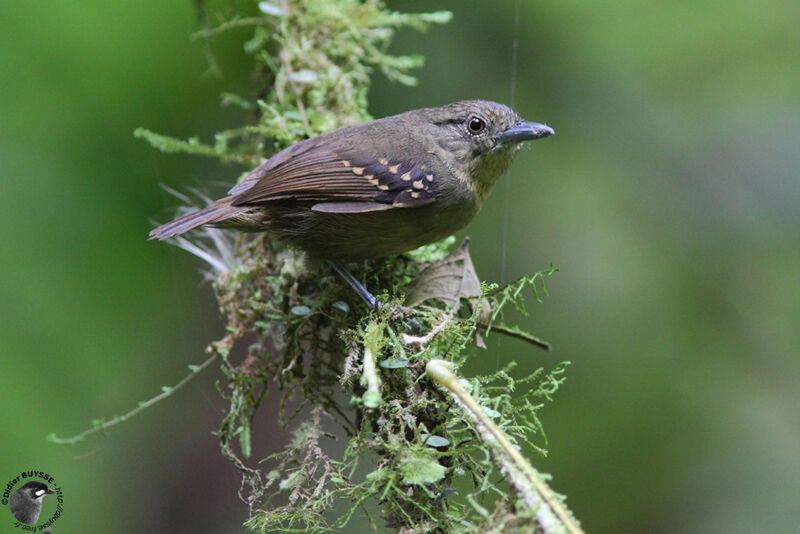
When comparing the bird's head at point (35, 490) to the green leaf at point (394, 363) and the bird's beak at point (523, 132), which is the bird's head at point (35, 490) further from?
the bird's beak at point (523, 132)

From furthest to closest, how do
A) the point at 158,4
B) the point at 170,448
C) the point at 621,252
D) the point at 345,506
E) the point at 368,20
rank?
the point at 621,252, the point at 158,4, the point at 170,448, the point at 368,20, the point at 345,506

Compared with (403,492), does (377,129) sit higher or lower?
higher

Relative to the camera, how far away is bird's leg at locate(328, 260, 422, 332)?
2277mm

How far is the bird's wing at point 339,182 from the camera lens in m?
2.67

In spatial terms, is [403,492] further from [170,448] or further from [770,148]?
[770,148]

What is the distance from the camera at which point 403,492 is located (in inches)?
66.7

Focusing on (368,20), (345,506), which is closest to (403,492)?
(345,506)

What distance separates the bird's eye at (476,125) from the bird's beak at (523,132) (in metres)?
0.08

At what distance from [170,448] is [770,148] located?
391 cm

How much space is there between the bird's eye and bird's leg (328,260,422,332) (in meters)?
0.83

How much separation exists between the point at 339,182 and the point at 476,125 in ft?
2.21

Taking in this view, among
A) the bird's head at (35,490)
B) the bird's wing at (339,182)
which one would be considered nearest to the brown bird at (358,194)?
the bird's wing at (339,182)

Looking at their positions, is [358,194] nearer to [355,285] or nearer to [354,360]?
[355,285]

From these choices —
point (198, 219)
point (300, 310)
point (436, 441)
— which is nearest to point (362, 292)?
point (300, 310)
